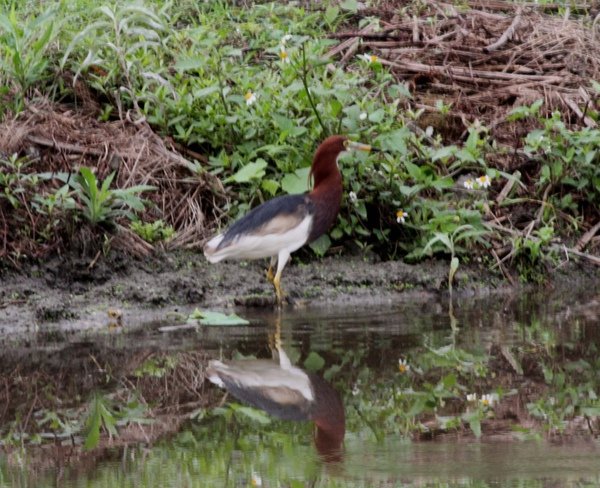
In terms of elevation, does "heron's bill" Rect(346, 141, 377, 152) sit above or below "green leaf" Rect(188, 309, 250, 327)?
above

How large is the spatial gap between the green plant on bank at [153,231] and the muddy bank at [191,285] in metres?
0.15

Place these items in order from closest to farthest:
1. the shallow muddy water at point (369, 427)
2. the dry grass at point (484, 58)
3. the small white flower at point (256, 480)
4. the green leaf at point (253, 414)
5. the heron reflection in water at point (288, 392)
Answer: the small white flower at point (256, 480), the shallow muddy water at point (369, 427), the heron reflection in water at point (288, 392), the green leaf at point (253, 414), the dry grass at point (484, 58)

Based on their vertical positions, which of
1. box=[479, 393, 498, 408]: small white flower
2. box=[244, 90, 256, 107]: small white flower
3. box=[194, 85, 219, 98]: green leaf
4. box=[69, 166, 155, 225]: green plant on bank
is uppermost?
box=[194, 85, 219, 98]: green leaf

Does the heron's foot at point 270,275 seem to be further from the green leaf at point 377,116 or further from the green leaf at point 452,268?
the green leaf at point 377,116

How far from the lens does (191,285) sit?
8.63 m


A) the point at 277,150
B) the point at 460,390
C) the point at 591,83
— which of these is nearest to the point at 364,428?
the point at 460,390

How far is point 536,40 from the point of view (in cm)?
1198

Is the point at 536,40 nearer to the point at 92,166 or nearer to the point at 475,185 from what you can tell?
the point at 475,185

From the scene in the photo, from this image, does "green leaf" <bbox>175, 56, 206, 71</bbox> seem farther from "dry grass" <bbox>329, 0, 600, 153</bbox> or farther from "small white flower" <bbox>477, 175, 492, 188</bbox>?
"small white flower" <bbox>477, 175, 492, 188</bbox>

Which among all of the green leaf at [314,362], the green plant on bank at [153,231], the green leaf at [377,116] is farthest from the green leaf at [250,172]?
the green leaf at [314,362]

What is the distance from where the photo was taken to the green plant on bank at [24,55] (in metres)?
9.66

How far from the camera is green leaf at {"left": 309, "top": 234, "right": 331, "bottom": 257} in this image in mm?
9305

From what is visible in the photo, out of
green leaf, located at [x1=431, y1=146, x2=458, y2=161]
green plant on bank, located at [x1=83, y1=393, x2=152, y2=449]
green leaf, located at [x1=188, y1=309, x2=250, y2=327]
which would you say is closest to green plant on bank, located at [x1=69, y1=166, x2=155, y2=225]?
green leaf, located at [x1=188, y1=309, x2=250, y2=327]

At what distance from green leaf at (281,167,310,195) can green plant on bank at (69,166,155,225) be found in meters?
1.01
